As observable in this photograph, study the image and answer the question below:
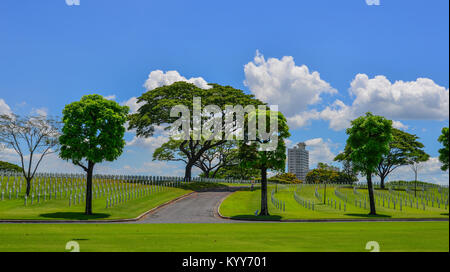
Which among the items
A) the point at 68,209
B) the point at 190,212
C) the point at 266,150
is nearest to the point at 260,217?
the point at 266,150

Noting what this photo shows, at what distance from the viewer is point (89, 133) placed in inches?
1550

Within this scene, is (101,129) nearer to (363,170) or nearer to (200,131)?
(363,170)

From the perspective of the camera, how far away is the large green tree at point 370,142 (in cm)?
4688

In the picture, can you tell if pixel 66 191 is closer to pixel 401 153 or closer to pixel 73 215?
pixel 73 215

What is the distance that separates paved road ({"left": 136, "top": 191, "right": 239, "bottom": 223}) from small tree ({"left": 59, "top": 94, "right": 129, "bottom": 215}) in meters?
7.74

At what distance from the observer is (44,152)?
2031 inches

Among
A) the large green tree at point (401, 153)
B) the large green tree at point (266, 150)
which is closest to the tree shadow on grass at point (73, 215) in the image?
the large green tree at point (266, 150)

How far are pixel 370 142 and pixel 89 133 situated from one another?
33.3 m

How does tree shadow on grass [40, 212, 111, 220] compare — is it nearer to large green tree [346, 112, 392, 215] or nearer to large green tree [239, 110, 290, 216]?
large green tree [239, 110, 290, 216]

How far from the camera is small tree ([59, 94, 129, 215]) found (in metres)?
38.8
